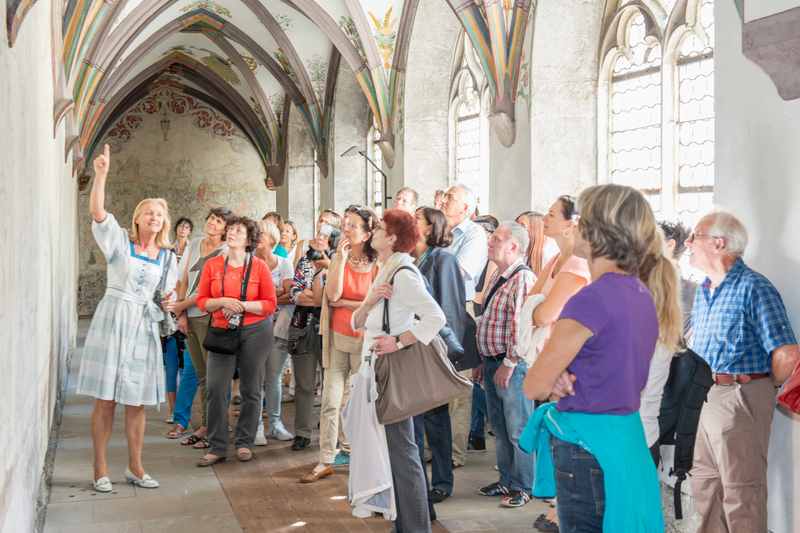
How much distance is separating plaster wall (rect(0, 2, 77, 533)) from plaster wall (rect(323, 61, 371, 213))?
9.64 meters

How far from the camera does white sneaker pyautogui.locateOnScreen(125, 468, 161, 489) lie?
5.36 m

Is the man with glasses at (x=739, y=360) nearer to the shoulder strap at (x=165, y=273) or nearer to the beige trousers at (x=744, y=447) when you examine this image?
the beige trousers at (x=744, y=447)

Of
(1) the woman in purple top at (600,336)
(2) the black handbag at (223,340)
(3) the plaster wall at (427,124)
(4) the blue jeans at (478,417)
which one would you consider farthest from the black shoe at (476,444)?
(3) the plaster wall at (427,124)

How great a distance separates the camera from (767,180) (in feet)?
12.9

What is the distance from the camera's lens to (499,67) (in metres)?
8.74

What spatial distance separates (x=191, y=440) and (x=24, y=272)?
299cm

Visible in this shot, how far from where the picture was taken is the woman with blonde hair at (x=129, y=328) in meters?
5.03

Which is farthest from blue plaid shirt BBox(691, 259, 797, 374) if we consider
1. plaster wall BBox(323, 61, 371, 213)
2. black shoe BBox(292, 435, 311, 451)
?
plaster wall BBox(323, 61, 371, 213)

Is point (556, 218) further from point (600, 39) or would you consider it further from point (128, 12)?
point (128, 12)

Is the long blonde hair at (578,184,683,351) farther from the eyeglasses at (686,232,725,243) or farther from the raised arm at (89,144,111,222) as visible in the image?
the raised arm at (89,144,111,222)

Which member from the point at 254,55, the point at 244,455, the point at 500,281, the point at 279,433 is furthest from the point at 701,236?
the point at 254,55

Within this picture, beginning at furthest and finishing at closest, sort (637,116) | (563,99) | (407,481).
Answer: (563,99) → (637,116) → (407,481)

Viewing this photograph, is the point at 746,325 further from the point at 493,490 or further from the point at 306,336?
the point at 306,336

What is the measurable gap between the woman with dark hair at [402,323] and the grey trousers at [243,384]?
185cm
